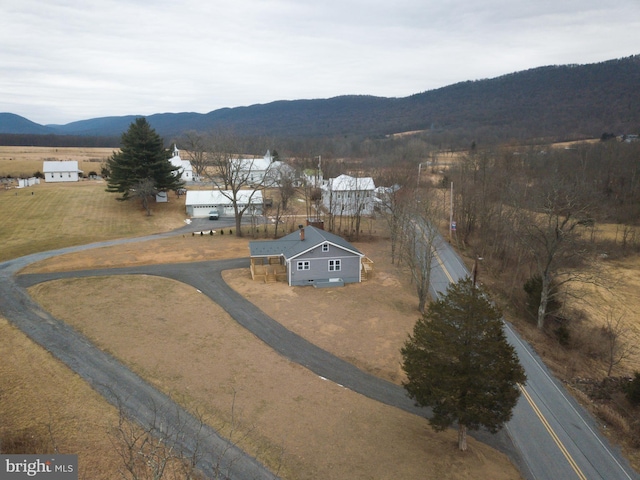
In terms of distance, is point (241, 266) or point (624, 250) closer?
point (241, 266)

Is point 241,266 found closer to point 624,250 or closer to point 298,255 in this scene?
point 298,255

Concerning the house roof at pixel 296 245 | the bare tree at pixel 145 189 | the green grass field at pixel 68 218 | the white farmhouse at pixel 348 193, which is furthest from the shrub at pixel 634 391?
the bare tree at pixel 145 189

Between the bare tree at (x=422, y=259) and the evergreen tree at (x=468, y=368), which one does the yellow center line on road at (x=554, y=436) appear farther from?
the bare tree at (x=422, y=259)

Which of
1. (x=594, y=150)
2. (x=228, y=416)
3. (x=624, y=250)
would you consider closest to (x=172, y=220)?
(x=228, y=416)

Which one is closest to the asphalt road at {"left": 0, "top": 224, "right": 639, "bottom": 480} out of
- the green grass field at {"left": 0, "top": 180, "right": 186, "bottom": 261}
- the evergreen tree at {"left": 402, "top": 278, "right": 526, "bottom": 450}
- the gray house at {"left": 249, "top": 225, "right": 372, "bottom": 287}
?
the evergreen tree at {"left": 402, "top": 278, "right": 526, "bottom": 450}

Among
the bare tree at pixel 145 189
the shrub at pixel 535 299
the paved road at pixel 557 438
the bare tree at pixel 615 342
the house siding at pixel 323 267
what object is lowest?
the bare tree at pixel 615 342

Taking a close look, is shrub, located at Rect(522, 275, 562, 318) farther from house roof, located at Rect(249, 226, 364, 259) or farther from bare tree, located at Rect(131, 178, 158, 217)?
bare tree, located at Rect(131, 178, 158, 217)
